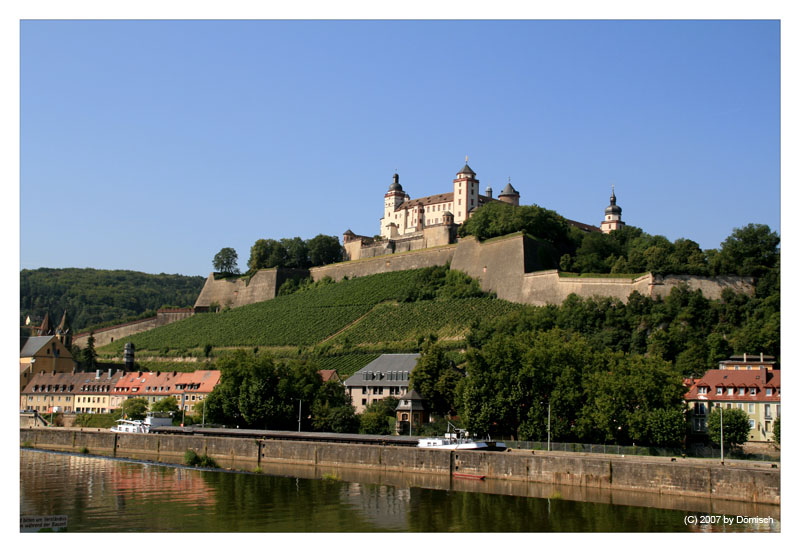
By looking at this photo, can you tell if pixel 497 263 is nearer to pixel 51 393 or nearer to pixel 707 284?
A: pixel 707 284

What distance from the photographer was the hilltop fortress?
2532 inches

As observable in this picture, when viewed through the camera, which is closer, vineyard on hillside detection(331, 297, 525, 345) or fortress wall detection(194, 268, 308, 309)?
vineyard on hillside detection(331, 297, 525, 345)

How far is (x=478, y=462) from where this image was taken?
38.9 m

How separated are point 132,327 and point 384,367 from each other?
51255 mm

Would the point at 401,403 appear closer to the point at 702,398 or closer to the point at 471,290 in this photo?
the point at 702,398

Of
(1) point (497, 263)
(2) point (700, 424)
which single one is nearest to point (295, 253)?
(1) point (497, 263)

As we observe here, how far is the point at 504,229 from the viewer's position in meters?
81.4

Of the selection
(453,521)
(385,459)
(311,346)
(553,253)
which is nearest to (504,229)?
(553,253)

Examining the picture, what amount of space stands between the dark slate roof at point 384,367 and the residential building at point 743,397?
58.0 feet

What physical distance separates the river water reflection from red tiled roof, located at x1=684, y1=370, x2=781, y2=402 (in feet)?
52.4

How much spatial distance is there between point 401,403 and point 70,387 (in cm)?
3212

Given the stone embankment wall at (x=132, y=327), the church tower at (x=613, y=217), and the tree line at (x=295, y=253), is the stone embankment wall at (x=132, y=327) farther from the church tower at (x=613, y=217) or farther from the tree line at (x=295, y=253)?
the church tower at (x=613, y=217)

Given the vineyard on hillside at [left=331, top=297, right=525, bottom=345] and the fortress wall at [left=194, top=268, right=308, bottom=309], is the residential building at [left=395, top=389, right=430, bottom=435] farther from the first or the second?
the fortress wall at [left=194, top=268, right=308, bottom=309]

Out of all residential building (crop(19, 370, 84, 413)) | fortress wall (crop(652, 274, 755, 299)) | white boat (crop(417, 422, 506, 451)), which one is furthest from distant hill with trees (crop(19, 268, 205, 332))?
white boat (crop(417, 422, 506, 451))
